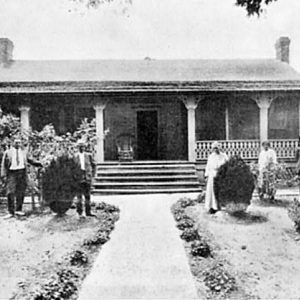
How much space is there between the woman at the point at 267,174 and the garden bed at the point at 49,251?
4.53m

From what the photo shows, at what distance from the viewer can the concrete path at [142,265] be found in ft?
19.3

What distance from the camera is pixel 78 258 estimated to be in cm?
731

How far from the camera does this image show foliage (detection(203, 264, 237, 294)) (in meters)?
5.82

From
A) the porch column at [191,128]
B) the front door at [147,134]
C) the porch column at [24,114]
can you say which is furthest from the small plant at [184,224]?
the front door at [147,134]

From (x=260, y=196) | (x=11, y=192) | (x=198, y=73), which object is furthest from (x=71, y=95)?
(x=260, y=196)

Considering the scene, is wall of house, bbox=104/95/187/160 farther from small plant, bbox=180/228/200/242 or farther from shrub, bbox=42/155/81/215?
small plant, bbox=180/228/200/242

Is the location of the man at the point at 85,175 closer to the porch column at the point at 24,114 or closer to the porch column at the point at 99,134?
the porch column at the point at 99,134

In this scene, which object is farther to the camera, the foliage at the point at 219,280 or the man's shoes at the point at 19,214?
the man's shoes at the point at 19,214

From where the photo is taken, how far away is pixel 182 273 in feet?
21.9

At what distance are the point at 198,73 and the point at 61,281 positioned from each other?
16.9 metres

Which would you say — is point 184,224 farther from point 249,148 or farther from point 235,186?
point 249,148

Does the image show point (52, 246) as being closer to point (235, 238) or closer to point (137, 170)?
point (235, 238)

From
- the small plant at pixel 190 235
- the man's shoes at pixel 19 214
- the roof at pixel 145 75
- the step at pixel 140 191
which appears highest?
the roof at pixel 145 75

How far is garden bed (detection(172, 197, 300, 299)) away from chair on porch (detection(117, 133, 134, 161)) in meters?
7.06
